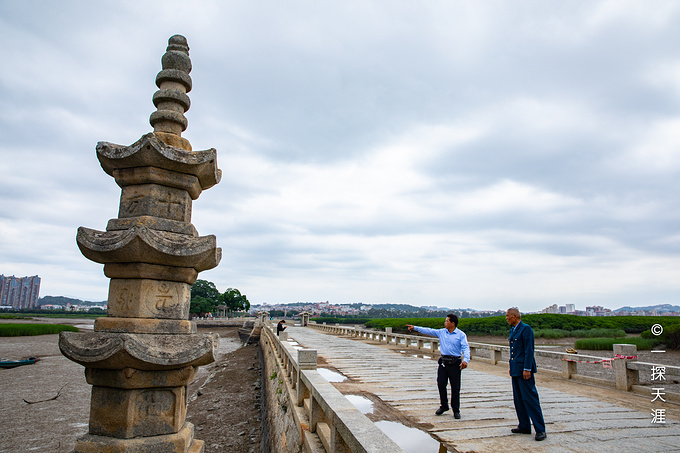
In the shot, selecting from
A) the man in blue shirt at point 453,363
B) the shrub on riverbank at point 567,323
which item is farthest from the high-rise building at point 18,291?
the man in blue shirt at point 453,363

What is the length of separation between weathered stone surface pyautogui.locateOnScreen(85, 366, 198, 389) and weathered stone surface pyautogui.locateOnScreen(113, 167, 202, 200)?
200 cm

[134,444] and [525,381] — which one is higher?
[525,381]

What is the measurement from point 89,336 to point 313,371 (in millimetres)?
3933

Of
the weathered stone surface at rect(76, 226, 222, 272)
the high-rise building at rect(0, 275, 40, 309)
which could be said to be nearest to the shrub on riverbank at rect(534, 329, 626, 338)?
the weathered stone surface at rect(76, 226, 222, 272)

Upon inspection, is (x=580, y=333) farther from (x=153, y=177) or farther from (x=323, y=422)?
(x=153, y=177)

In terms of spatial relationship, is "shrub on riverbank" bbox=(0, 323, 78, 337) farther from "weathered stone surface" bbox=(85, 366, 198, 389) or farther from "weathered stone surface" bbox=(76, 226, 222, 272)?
"weathered stone surface" bbox=(76, 226, 222, 272)

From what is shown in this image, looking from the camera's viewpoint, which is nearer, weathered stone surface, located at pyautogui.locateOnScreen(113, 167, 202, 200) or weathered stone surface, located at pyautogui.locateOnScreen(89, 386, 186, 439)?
weathered stone surface, located at pyautogui.locateOnScreen(89, 386, 186, 439)

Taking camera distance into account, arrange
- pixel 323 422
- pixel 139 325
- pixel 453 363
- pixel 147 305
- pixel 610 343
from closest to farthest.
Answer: pixel 139 325
pixel 147 305
pixel 323 422
pixel 453 363
pixel 610 343

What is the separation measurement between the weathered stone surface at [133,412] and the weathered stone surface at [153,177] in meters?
2.20

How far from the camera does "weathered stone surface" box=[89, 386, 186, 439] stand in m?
3.78

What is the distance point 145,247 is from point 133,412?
1657 mm

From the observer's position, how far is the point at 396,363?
509 inches

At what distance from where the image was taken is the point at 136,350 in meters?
3.53

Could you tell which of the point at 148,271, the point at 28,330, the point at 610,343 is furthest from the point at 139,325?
the point at 28,330
